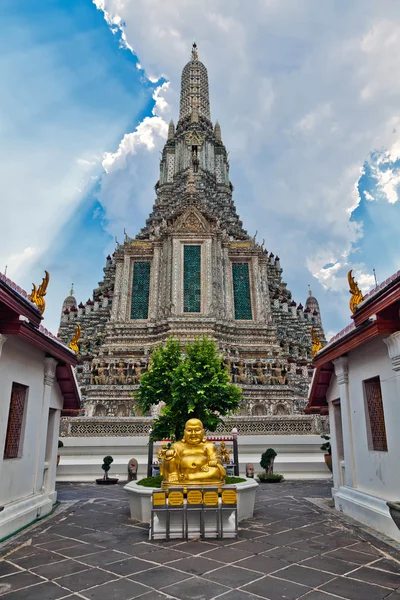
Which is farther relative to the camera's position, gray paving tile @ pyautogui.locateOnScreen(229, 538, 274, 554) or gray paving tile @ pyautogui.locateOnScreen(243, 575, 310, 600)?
gray paving tile @ pyautogui.locateOnScreen(229, 538, 274, 554)

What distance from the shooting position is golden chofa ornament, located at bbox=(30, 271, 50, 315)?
7.83m

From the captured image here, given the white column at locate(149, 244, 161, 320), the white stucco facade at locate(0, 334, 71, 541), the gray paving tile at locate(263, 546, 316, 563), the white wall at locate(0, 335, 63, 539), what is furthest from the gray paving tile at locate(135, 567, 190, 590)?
the white column at locate(149, 244, 161, 320)

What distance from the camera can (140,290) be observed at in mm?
31703

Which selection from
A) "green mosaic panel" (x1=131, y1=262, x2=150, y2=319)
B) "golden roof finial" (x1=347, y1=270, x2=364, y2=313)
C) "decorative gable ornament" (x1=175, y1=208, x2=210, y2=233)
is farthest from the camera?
"decorative gable ornament" (x1=175, y1=208, x2=210, y2=233)

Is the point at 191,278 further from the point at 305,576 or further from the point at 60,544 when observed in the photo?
the point at 305,576

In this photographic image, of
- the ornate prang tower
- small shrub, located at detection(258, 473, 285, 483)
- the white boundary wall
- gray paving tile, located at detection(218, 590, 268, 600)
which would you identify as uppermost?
the ornate prang tower

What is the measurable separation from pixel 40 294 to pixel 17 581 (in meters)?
4.79

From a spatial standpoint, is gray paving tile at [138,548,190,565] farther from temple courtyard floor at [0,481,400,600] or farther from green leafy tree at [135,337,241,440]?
green leafy tree at [135,337,241,440]

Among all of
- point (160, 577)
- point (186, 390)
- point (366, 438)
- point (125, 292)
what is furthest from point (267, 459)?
point (125, 292)

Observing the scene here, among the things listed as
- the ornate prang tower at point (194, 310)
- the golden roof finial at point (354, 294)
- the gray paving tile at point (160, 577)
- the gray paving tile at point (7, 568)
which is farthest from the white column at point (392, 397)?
the ornate prang tower at point (194, 310)

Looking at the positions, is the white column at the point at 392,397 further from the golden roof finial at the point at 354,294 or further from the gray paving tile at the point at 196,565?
the gray paving tile at the point at 196,565

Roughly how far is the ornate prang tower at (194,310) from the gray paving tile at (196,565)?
1856 cm

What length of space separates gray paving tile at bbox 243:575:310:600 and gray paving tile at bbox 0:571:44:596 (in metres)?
2.35

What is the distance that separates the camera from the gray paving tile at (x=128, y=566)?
486 cm
